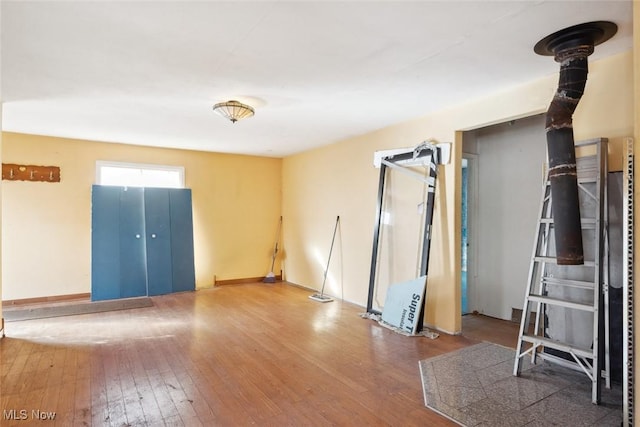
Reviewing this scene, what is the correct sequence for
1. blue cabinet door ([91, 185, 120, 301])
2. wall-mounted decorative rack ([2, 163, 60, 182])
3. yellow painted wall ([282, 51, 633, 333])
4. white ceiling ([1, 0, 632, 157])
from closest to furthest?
white ceiling ([1, 0, 632, 157]), yellow painted wall ([282, 51, 633, 333]), wall-mounted decorative rack ([2, 163, 60, 182]), blue cabinet door ([91, 185, 120, 301])

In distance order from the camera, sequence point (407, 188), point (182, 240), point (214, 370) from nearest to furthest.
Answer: point (214, 370) < point (407, 188) < point (182, 240)

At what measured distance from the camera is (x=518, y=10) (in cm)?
201

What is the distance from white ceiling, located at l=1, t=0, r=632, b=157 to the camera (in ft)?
6.62

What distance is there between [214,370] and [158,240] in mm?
3553

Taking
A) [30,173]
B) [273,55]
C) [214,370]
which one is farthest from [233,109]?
[30,173]

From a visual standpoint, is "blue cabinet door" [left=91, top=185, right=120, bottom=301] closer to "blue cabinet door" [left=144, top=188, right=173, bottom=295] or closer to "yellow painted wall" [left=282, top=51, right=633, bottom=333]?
"blue cabinet door" [left=144, top=188, right=173, bottom=295]

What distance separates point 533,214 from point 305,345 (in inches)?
122

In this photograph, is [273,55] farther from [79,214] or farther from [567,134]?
[79,214]

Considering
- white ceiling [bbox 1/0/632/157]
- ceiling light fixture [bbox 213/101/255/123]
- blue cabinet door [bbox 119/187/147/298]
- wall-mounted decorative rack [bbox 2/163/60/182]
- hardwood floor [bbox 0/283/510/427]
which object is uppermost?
white ceiling [bbox 1/0/632/157]

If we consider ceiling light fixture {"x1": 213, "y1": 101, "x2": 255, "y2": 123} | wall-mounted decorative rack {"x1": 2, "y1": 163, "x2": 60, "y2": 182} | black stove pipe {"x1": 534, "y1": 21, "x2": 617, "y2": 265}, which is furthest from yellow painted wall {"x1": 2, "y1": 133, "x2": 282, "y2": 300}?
black stove pipe {"x1": 534, "y1": 21, "x2": 617, "y2": 265}

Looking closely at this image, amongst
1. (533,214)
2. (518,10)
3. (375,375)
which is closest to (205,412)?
(375,375)

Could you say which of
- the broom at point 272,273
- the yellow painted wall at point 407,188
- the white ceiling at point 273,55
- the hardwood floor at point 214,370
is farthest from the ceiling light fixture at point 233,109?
the broom at point 272,273

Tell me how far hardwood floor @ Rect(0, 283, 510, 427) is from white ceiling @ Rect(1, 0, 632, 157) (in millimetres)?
2496

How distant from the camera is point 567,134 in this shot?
2.38 metres
